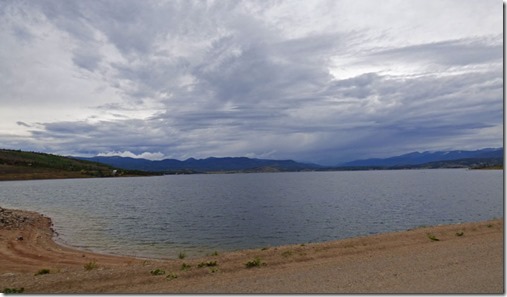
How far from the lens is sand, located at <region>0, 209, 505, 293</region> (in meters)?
11.5

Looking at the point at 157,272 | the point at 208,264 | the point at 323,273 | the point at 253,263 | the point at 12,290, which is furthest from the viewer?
the point at 208,264

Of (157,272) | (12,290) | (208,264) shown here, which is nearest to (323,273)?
(208,264)

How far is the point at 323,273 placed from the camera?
13.6m

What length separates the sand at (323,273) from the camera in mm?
11547

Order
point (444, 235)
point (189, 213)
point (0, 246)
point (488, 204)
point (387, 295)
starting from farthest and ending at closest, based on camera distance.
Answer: point (488, 204) → point (189, 213) → point (0, 246) → point (444, 235) → point (387, 295)

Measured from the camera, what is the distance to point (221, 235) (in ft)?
118

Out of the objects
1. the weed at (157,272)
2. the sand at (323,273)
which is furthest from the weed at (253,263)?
the weed at (157,272)

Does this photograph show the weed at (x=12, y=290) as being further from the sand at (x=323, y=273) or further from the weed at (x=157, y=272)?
the weed at (x=157, y=272)

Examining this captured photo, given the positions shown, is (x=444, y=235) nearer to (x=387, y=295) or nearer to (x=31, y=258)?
(x=387, y=295)

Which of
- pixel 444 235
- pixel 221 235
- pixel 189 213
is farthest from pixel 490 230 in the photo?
pixel 189 213

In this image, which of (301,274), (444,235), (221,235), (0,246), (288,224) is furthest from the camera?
(288,224)

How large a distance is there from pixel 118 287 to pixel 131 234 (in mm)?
26104

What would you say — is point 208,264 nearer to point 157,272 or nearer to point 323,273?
point 157,272

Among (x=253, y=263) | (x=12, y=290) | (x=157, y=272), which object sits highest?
(x=253, y=263)
